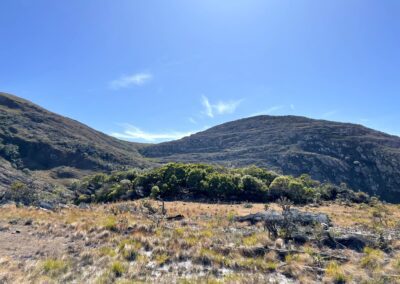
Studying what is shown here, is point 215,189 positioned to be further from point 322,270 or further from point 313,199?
point 322,270

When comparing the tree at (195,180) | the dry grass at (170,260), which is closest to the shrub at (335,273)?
the dry grass at (170,260)

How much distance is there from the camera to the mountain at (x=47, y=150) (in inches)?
5310

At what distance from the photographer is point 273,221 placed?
635 inches

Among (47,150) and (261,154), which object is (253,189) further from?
(47,150)

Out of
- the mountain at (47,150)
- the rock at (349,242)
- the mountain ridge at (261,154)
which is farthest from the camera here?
the mountain ridge at (261,154)

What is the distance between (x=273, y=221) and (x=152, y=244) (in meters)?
7.14

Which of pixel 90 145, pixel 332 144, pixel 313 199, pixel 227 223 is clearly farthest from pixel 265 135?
pixel 227 223

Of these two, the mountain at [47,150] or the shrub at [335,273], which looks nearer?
the shrub at [335,273]

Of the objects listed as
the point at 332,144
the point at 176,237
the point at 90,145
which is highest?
the point at 332,144

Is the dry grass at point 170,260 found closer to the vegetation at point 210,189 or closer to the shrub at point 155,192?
the shrub at point 155,192

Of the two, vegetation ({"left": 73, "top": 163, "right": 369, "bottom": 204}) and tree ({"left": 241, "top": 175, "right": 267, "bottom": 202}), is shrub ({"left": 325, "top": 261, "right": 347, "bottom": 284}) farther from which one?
tree ({"left": 241, "top": 175, "right": 267, "bottom": 202})

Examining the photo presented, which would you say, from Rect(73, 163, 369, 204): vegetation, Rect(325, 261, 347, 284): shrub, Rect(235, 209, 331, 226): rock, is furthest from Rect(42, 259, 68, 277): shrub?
Rect(73, 163, 369, 204): vegetation

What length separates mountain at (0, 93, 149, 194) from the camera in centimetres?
13488

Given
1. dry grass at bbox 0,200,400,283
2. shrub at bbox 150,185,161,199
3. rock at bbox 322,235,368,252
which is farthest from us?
shrub at bbox 150,185,161,199
